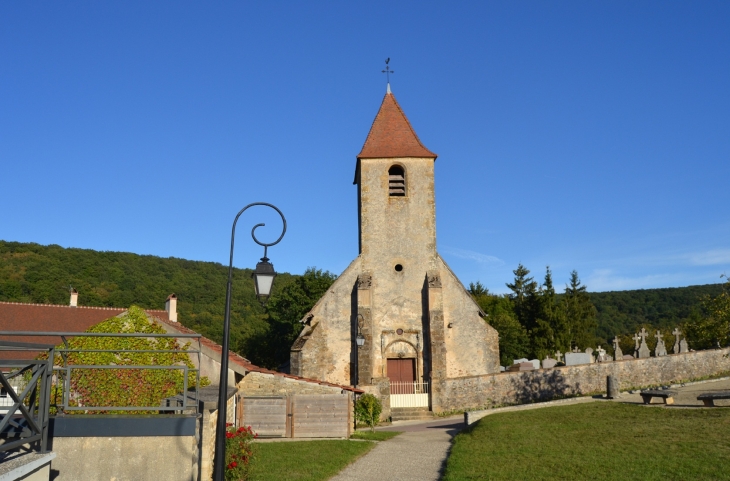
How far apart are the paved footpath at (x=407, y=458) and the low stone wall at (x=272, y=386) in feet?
8.72

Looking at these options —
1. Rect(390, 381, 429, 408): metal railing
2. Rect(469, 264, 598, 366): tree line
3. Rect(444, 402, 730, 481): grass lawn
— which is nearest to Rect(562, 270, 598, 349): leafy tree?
Rect(469, 264, 598, 366): tree line

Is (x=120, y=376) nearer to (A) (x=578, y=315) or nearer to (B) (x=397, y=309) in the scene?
(B) (x=397, y=309)

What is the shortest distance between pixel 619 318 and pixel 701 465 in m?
88.6

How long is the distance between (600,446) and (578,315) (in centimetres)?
4078

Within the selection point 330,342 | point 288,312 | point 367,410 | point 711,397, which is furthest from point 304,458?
point 288,312

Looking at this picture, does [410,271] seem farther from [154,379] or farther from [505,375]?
[154,379]

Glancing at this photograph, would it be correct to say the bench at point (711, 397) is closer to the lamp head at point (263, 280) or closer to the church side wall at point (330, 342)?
the church side wall at point (330, 342)

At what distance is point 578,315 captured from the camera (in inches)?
1996

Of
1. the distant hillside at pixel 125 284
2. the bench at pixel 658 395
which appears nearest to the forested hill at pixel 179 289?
the distant hillside at pixel 125 284

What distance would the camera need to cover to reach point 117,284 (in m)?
56.9

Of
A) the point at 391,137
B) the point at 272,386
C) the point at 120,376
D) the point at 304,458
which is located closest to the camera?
the point at 120,376

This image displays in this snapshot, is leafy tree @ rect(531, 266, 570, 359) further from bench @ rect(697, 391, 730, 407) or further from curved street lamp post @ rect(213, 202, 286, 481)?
curved street lamp post @ rect(213, 202, 286, 481)

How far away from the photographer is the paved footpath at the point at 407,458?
38.2 feet

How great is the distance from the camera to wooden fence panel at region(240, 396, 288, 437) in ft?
53.7
